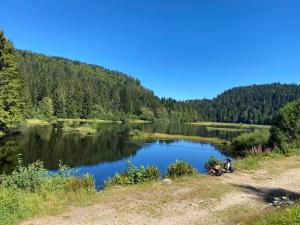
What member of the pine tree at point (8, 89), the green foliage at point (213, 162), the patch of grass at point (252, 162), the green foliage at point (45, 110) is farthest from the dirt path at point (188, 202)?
the green foliage at point (45, 110)

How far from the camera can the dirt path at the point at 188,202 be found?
→ 11.7 m

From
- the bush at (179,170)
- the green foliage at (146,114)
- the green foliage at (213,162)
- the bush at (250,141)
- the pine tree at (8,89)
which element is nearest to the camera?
the bush at (179,170)

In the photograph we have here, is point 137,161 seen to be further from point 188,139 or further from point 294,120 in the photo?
point 188,139

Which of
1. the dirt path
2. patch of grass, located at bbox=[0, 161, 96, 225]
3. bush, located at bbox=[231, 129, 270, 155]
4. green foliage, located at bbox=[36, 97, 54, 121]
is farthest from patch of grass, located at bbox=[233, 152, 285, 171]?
green foliage, located at bbox=[36, 97, 54, 121]

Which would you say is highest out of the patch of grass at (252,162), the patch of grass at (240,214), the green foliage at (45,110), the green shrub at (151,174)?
the green foliage at (45,110)

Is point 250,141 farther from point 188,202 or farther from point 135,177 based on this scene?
point 188,202

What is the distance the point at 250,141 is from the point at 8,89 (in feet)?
130

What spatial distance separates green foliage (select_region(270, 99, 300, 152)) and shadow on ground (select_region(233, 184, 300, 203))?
1545cm

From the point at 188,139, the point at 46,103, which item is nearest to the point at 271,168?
the point at 188,139

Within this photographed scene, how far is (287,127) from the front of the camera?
31875mm

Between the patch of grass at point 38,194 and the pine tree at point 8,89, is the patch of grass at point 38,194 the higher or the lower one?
the lower one

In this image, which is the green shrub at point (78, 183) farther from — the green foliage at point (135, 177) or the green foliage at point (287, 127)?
the green foliage at point (287, 127)

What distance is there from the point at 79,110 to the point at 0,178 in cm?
13446

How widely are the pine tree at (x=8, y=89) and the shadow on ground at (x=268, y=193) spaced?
48108mm
